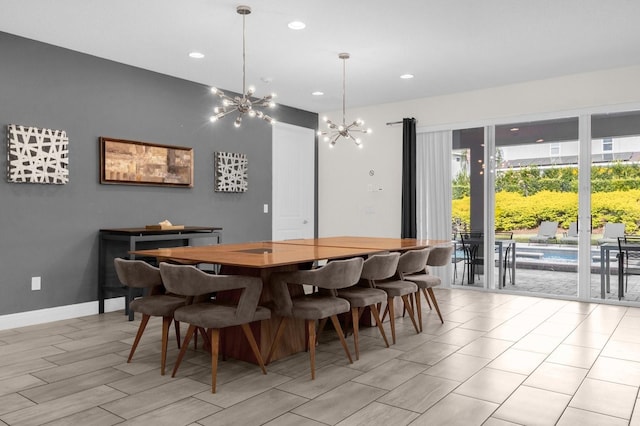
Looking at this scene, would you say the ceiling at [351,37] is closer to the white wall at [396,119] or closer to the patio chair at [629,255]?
the white wall at [396,119]

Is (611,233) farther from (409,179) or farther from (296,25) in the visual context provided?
(296,25)

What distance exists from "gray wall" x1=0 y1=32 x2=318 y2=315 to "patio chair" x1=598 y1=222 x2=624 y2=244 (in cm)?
482

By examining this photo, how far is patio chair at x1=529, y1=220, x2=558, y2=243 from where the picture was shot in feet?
20.6

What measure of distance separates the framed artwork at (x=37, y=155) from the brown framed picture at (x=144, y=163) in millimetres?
430

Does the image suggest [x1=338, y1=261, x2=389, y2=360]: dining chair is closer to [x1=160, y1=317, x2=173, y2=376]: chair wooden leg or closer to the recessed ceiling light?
[x1=160, y1=317, x2=173, y2=376]: chair wooden leg

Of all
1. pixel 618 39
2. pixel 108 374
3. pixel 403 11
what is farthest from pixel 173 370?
pixel 618 39

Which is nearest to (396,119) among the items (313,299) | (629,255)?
(629,255)

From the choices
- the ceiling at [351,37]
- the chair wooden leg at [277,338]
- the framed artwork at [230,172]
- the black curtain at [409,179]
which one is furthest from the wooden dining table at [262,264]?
the black curtain at [409,179]

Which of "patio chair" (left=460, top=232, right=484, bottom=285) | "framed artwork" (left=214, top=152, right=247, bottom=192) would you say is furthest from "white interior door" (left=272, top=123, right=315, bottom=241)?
"patio chair" (left=460, top=232, right=484, bottom=285)

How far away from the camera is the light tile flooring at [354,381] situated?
2.63 meters

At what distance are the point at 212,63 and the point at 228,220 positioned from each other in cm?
214

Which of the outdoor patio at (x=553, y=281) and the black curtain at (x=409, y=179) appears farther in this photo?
the black curtain at (x=409, y=179)

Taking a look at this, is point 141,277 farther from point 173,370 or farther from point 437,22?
point 437,22

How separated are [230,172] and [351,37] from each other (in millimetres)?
2734
